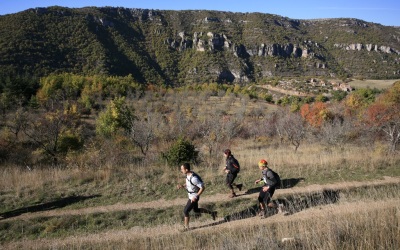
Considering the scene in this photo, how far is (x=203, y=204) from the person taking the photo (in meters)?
9.41

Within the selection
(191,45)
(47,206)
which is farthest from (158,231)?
(191,45)

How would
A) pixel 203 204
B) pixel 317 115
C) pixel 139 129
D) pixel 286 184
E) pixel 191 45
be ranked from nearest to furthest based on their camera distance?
pixel 203 204 → pixel 286 184 → pixel 139 129 → pixel 317 115 → pixel 191 45

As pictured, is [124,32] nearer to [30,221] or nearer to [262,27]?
[262,27]

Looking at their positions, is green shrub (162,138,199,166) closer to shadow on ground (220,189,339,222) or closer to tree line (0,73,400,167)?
tree line (0,73,400,167)

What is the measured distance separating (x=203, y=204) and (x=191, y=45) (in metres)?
131

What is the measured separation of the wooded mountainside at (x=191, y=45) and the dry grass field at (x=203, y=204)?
68638 mm

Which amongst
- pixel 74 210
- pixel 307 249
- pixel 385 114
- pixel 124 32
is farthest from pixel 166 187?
pixel 124 32

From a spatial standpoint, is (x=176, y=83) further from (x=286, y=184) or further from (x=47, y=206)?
(x=47, y=206)

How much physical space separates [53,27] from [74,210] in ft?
342

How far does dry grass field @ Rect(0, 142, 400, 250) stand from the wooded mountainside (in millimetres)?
68638

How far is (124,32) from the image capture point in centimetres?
12381

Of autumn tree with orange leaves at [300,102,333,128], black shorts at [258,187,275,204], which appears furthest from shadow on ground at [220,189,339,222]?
autumn tree with orange leaves at [300,102,333,128]

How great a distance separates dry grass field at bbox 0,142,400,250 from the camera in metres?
4.61

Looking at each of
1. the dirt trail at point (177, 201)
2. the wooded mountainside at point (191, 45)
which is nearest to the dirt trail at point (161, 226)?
the dirt trail at point (177, 201)
